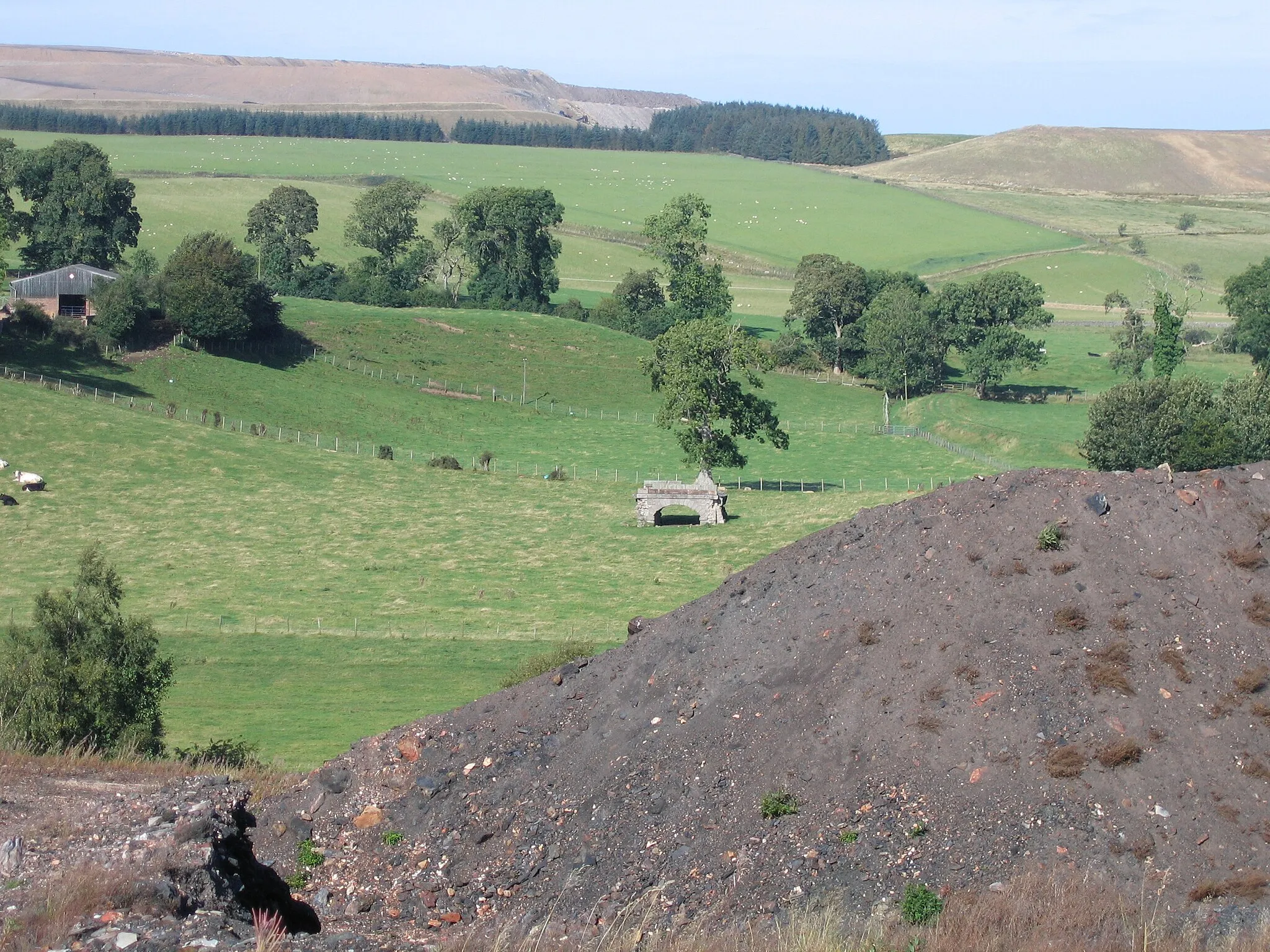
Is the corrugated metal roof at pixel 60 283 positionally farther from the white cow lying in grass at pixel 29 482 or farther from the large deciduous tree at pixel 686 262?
the large deciduous tree at pixel 686 262

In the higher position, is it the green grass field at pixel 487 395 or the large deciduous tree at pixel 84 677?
the large deciduous tree at pixel 84 677

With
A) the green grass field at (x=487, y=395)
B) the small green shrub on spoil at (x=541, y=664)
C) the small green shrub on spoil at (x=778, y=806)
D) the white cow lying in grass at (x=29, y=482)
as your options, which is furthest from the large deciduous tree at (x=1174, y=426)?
the small green shrub on spoil at (x=778, y=806)

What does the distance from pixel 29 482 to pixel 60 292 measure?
33.9m

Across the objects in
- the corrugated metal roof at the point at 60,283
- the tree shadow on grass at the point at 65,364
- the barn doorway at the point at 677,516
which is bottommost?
the barn doorway at the point at 677,516

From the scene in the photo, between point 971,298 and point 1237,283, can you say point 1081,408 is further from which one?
point 1237,283

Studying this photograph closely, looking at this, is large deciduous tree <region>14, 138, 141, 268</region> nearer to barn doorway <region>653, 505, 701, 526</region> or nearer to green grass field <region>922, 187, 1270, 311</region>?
barn doorway <region>653, 505, 701, 526</region>

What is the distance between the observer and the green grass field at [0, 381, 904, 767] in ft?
134

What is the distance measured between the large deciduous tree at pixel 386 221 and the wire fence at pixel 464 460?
4905 cm

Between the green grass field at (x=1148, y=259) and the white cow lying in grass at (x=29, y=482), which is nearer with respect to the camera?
the white cow lying in grass at (x=29, y=482)

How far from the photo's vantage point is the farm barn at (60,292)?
95.0 meters

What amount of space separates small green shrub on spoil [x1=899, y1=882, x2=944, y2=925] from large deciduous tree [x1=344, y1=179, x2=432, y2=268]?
119m

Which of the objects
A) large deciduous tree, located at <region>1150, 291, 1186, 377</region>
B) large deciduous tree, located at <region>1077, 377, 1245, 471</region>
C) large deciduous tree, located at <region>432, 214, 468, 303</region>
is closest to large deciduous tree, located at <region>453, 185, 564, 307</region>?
large deciduous tree, located at <region>432, 214, 468, 303</region>

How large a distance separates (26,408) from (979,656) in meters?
68.3

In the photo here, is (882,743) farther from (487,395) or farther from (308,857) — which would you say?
(487,395)
